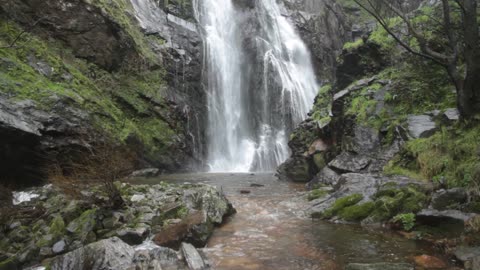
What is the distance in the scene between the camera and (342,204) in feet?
28.5

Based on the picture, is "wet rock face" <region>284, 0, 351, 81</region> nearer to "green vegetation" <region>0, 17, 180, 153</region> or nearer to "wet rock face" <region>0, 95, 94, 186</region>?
"green vegetation" <region>0, 17, 180, 153</region>

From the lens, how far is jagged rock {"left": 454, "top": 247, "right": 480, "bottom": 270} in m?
4.55

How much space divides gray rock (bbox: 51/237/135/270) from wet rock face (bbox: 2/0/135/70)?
15.0 meters

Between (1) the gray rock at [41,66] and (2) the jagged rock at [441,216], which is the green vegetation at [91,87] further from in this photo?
(2) the jagged rock at [441,216]

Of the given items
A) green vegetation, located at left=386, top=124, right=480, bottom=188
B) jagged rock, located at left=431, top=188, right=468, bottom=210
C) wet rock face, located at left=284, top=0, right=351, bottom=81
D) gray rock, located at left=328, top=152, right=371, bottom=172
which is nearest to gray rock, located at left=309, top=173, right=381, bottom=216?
green vegetation, located at left=386, top=124, right=480, bottom=188

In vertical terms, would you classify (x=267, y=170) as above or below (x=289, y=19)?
below

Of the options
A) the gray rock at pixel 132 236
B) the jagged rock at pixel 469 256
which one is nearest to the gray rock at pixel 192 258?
the gray rock at pixel 132 236

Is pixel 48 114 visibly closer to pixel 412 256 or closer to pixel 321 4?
pixel 412 256

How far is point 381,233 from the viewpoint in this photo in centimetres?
697

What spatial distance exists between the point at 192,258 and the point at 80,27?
17.4m

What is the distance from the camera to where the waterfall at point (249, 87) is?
26094 millimetres

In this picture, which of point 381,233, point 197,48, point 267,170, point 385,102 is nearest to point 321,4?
point 197,48

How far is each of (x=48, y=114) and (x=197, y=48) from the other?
16220 millimetres

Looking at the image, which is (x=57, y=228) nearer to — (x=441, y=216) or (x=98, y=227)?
(x=98, y=227)
